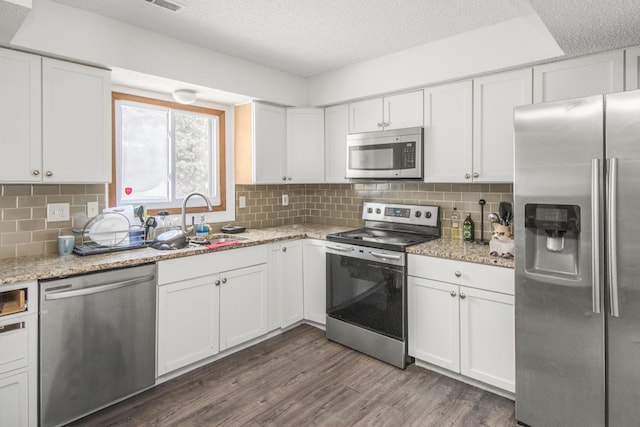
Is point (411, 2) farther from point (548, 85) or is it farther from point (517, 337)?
point (517, 337)

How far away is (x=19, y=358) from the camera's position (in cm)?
190

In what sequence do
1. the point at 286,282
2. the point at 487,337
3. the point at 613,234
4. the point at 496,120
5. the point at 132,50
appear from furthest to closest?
the point at 286,282 → the point at 496,120 → the point at 132,50 → the point at 487,337 → the point at 613,234

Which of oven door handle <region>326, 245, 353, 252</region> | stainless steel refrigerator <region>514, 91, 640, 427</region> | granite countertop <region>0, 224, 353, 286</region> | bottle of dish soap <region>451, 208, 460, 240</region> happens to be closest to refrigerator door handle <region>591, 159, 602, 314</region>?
stainless steel refrigerator <region>514, 91, 640, 427</region>

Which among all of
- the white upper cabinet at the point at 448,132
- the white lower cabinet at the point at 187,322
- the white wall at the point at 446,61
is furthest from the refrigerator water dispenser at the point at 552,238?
the white lower cabinet at the point at 187,322

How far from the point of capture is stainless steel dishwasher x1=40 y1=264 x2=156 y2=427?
2.00 m

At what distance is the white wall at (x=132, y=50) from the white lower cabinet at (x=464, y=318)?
6.68ft

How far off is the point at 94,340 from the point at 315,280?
5.75ft

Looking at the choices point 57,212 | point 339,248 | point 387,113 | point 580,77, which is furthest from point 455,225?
point 57,212

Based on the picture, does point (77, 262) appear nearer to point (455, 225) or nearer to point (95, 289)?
point (95, 289)

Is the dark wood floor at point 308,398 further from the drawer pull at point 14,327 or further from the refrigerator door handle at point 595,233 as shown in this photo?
the refrigerator door handle at point 595,233

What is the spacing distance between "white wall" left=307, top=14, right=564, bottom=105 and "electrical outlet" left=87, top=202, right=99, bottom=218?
2099 millimetres

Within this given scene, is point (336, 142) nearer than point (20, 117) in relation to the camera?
No

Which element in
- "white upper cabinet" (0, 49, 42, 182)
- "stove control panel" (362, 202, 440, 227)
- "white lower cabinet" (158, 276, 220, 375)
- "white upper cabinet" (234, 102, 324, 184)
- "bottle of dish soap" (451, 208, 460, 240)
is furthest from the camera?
"white upper cabinet" (234, 102, 324, 184)

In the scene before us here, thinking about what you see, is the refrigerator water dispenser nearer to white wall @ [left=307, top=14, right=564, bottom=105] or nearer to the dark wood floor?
the dark wood floor
